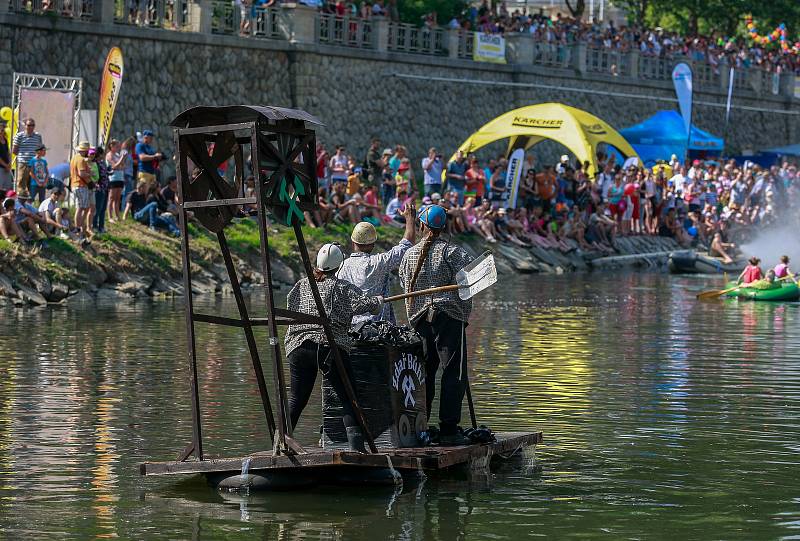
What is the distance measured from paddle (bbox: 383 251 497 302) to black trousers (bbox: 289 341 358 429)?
60cm

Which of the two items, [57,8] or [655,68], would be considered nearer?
[57,8]

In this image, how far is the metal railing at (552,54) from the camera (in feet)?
169

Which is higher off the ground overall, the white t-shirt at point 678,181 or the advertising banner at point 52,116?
the advertising banner at point 52,116

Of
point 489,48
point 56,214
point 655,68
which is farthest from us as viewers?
point 655,68

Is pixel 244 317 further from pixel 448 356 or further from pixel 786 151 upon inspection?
pixel 786 151

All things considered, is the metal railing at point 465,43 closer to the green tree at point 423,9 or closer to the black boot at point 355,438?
the green tree at point 423,9

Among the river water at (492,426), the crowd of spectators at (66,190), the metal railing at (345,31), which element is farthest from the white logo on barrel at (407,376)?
the metal railing at (345,31)

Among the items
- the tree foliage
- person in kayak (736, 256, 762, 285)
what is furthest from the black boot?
the tree foliage

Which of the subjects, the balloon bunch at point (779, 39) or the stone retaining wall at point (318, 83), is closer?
the stone retaining wall at point (318, 83)

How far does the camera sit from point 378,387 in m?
12.3

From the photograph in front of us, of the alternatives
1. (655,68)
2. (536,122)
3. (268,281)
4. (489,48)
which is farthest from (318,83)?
(268,281)

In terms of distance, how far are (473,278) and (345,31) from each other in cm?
3207

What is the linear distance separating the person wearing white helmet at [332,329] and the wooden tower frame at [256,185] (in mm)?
309

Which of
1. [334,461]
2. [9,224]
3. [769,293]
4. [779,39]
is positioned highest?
[779,39]
